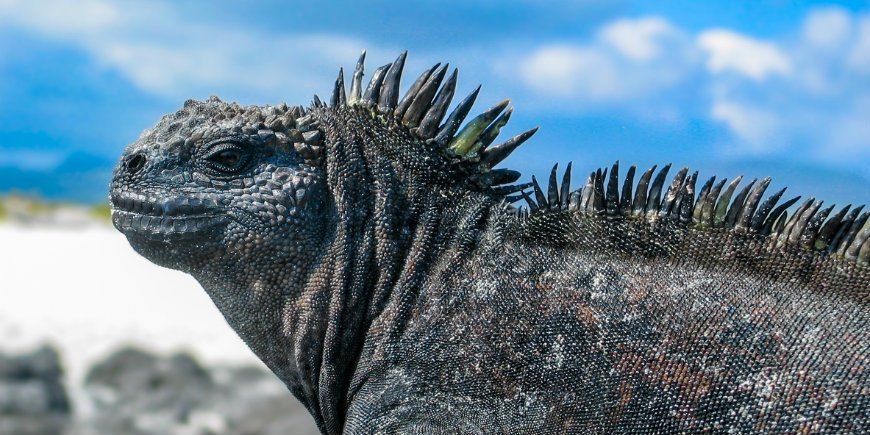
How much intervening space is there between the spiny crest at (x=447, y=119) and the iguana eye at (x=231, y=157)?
1.32 feet

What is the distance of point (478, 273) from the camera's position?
2.94m

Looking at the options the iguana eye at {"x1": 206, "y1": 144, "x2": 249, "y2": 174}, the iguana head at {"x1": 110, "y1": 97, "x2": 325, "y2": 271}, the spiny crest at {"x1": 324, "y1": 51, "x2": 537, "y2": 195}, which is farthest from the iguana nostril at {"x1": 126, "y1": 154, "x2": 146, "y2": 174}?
the spiny crest at {"x1": 324, "y1": 51, "x2": 537, "y2": 195}

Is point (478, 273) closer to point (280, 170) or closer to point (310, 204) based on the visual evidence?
point (310, 204)

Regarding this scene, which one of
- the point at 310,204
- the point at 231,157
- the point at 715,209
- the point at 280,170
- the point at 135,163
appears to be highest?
the point at 135,163

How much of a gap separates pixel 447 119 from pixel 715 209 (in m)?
0.97

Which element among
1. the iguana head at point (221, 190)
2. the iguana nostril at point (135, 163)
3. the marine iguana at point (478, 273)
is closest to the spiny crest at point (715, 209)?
the marine iguana at point (478, 273)

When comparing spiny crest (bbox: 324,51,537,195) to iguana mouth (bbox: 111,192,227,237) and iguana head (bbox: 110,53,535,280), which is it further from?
iguana mouth (bbox: 111,192,227,237)

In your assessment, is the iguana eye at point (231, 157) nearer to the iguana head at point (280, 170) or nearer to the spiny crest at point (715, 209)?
the iguana head at point (280, 170)

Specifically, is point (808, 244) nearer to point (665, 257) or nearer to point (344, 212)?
point (665, 257)

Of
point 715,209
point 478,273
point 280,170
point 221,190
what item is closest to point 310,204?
point 280,170

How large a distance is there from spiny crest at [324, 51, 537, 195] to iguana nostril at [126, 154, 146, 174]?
69 cm

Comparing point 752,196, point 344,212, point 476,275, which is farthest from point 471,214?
point 752,196

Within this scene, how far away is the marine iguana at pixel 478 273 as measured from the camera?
2564 mm

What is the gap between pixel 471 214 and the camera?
3.06 meters
